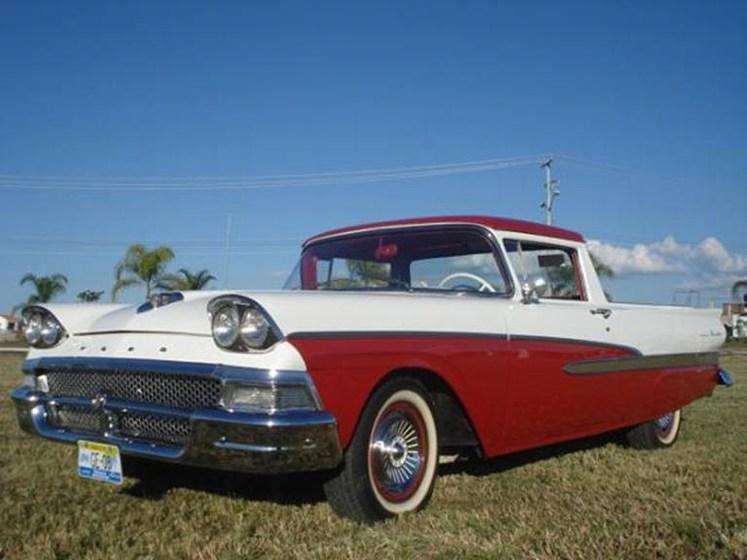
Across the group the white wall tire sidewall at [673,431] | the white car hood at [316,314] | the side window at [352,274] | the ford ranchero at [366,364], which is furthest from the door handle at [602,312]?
the white wall tire sidewall at [673,431]

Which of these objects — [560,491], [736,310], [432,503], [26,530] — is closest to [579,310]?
[560,491]

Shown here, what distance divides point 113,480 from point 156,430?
1.08ft

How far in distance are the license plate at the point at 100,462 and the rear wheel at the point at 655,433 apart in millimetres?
3935

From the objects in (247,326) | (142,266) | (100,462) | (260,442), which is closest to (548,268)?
(247,326)

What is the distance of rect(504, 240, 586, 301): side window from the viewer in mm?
4980

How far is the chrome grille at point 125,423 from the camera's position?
350 centimetres

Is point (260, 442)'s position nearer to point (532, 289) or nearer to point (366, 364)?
point (366, 364)

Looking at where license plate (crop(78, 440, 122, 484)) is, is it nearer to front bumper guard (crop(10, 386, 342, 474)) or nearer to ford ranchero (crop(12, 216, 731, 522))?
ford ranchero (crop(12, 216, 731, 522))

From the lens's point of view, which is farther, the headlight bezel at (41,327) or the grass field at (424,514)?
the headlight bezel at (41,327)

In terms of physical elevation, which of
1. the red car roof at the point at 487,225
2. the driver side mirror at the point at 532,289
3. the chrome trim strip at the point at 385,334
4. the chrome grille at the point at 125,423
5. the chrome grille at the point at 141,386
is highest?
the red car roof at the point at 487,225

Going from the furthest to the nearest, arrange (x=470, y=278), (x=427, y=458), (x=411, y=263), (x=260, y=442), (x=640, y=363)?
(x=640, y=363) → (x=411, y=263) → (x=470, y=278) → (x=427, y=458) → (x=260, y=442)

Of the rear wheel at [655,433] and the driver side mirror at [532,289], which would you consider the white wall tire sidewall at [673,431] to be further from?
the driver side mirror at [532,289]

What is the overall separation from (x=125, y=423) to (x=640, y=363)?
3463mm

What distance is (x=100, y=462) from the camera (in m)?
3.71
